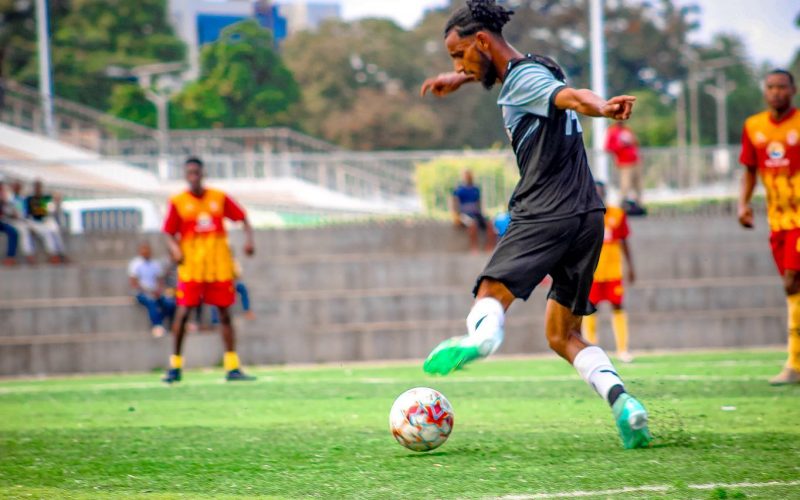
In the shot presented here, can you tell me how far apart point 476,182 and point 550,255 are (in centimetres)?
1850

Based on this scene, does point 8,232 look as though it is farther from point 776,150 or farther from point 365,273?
point 776,150

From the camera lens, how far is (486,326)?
19.9ft

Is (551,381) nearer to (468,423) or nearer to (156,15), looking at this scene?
(468,423)

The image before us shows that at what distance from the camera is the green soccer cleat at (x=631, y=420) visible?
6.38 metres

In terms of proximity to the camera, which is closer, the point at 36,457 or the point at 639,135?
the point at 36,457

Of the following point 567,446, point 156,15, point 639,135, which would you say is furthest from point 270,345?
point 639,135

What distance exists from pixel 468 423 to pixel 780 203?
3580 mm

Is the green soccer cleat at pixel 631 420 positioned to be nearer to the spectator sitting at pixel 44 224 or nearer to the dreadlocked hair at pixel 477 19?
the dreadlocked hair at pixel 477 19

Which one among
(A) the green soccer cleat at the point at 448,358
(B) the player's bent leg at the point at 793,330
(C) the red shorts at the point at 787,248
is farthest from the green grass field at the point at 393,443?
(C) the red shorts at the point at 787,248

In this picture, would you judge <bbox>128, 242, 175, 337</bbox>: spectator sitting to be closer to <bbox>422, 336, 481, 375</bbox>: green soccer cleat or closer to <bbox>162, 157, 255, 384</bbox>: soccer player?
<bbox>162, 157, 255, 384</bbox>: soccer player

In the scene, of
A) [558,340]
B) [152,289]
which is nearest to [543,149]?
[558,340]

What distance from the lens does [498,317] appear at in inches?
242

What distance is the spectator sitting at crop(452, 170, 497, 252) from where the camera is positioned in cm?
2255

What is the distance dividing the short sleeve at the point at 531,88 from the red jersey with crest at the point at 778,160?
442 centimetres
